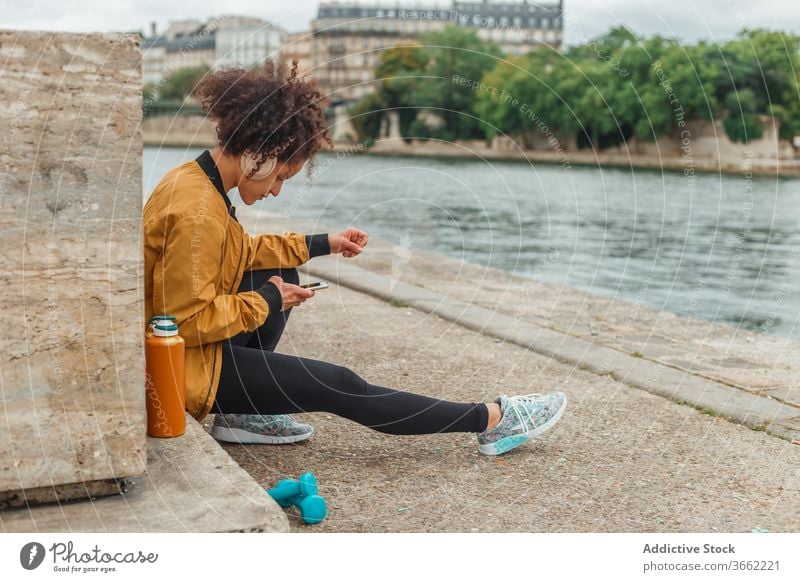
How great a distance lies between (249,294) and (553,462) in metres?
1.33

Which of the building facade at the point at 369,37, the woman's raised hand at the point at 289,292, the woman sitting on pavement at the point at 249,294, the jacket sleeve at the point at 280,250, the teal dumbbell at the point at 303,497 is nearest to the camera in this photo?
the teal dumbbell at the point at 303,497

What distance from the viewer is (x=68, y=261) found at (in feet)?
8.89

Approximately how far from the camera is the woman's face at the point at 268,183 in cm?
358

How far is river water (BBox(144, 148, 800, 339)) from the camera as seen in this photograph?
1127 cm

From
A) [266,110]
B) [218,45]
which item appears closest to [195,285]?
[266,110]

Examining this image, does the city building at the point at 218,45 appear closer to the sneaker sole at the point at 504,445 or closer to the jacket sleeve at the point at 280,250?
the jacket sleeve at the point at 280,250

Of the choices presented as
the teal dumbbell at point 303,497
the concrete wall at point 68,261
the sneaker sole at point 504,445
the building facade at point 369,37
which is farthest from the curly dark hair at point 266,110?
the building facade at point 369,37

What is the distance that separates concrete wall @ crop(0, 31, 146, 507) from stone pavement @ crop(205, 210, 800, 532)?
76 cm

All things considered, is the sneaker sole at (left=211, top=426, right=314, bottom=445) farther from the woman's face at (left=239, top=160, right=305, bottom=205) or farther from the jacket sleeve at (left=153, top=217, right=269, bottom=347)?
the woman's face at (left=239, top=160, right=305, bottom=205)

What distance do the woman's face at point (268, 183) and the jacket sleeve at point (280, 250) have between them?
1.10 feet
